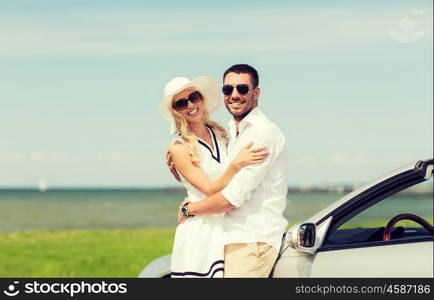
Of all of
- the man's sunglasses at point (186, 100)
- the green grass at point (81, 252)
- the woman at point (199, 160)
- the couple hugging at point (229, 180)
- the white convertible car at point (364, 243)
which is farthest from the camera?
the green grass at point (81, 252)

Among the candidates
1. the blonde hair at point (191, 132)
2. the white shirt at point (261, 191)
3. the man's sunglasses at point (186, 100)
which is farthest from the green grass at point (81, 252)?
the white shirt at point (261, 191)

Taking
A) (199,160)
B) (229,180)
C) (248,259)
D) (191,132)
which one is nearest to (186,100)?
(191,132)

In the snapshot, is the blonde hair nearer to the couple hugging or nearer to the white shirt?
the couple hugging

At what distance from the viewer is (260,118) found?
5047 millimetres

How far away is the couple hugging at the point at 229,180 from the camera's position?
499cm

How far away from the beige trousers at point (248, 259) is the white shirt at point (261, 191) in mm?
46

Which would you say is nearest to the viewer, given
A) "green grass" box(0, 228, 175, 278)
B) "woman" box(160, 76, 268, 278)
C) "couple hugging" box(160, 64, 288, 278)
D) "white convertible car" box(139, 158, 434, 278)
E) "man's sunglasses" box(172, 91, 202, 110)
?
"white convertible car" box(139, 158, 434, 278)

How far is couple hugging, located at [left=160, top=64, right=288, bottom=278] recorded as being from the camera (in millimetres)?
4988

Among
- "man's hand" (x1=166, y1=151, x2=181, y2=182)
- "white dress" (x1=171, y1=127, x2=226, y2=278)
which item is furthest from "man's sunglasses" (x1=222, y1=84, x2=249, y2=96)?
"man's hand" (x1=166, y1=151, x2=181, y2=182)

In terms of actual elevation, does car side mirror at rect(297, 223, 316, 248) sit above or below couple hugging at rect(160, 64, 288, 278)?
below

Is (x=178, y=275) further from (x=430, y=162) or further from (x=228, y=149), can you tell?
(x=430, y=162)

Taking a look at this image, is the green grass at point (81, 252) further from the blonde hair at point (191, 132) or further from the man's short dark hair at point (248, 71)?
the man's short dark hair at point (248, 71)

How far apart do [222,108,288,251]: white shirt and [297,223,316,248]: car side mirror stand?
18cm

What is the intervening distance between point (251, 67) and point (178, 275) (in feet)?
4.76
